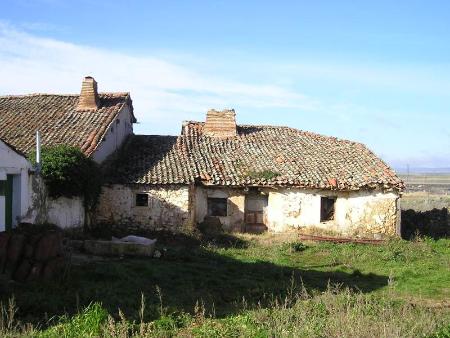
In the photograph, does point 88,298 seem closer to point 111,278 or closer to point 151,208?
point 111,278

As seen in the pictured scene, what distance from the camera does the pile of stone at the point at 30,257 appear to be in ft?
37.5

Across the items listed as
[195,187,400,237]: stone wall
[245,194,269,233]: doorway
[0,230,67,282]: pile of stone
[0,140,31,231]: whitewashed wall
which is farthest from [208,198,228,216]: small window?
[0,230,67,282]: pile of stone

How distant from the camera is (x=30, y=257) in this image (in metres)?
11.7

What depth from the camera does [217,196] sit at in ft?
75.9

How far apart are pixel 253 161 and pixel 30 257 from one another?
14.2 meters

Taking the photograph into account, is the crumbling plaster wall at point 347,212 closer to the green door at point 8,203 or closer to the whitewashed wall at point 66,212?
the whitewashed wall at point 66,212

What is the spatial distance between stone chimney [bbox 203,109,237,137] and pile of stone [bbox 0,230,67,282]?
15967 millimetres

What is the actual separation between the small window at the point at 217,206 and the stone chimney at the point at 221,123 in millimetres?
5135

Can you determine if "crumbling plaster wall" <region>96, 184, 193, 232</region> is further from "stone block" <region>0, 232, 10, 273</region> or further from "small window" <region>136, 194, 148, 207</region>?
"stone block" <region>0, 232, 10, 273</region>

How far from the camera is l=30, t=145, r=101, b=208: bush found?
684 inches

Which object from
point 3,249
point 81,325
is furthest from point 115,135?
point 81,325

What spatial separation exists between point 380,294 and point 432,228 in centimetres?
1424

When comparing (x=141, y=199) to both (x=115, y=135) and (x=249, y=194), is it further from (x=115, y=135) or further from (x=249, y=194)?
(x=249, y=194)

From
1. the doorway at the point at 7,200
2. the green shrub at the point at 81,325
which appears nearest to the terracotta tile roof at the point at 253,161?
the doorway at the point at 7,200
